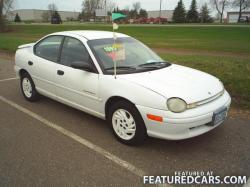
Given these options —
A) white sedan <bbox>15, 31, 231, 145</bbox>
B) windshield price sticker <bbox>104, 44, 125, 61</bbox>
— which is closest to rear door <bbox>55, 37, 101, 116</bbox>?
white sedan <bbox>15, 31, 231, 145</bbox>

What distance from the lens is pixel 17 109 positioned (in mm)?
5535

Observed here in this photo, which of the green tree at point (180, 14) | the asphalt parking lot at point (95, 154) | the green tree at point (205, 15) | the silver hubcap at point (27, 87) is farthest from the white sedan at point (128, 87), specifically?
the green tree at point (205, 15)

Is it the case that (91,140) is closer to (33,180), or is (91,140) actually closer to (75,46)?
(33,180)

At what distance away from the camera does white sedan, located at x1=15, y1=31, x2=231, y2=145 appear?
3537mm

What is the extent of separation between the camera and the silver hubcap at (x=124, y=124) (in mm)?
3855

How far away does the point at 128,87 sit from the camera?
3805 mm

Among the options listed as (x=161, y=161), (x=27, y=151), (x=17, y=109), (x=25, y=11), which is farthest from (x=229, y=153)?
(x=25, y=11)

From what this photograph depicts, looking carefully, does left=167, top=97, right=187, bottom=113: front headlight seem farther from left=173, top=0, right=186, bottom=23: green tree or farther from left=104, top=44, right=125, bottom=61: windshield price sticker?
left=173, top=0, right=186, bottom=23: green tree

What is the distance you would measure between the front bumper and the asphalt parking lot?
330 millimetres

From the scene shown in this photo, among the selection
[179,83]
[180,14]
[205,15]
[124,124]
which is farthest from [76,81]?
[205,15]

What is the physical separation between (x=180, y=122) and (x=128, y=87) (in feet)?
2.79

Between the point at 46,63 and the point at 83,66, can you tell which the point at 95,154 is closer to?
the point at 83,66

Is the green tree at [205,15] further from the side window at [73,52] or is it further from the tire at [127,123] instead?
the tire at [127,123]

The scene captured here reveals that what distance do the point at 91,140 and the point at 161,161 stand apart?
1.14 meters
